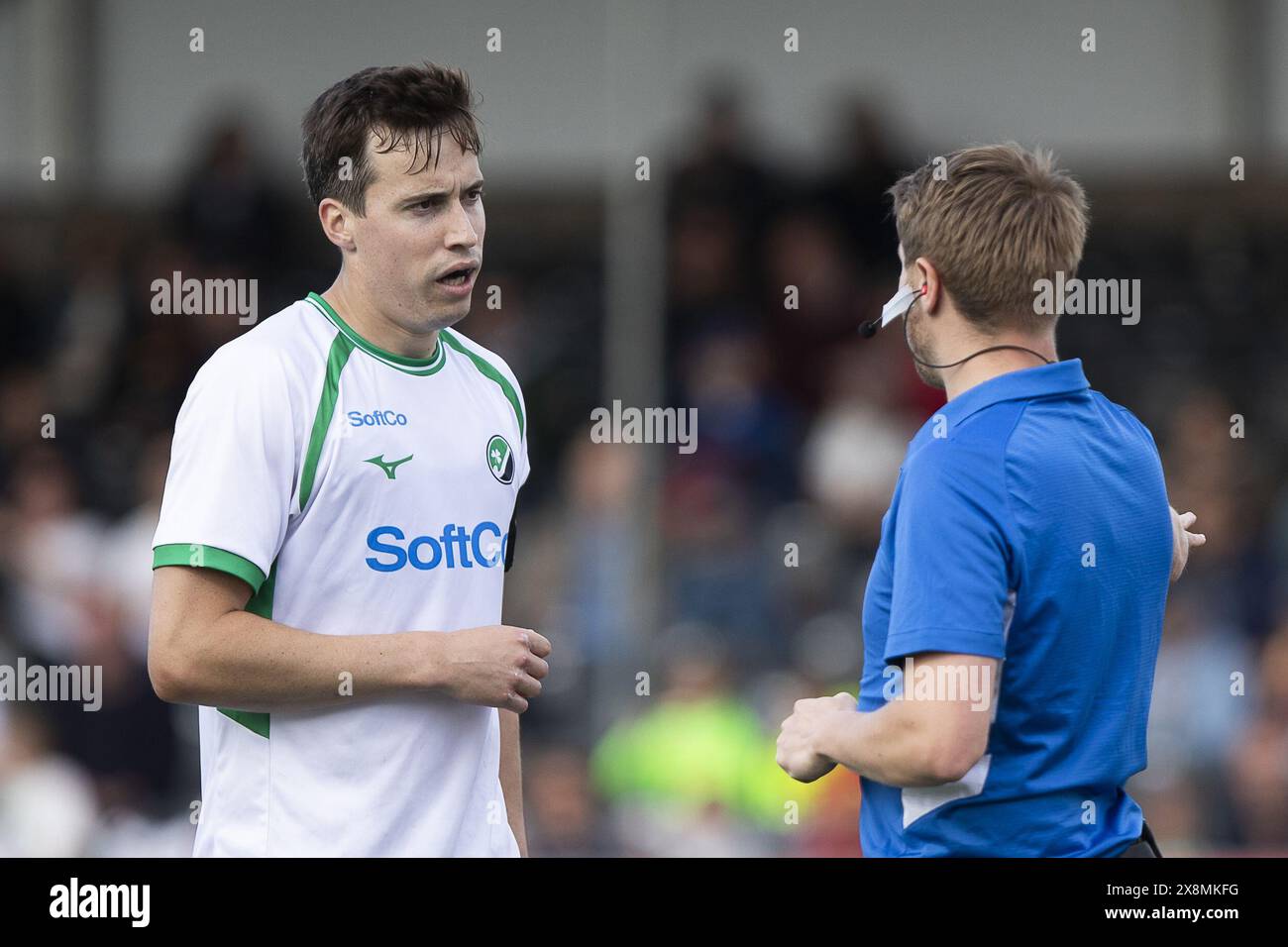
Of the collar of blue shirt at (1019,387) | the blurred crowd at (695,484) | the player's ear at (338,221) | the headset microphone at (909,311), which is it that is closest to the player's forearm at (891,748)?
the collar of blue shirt at (1019,387)

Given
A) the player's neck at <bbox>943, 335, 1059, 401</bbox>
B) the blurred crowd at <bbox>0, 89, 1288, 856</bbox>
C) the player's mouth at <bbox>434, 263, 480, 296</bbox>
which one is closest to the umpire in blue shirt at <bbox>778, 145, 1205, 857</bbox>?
the player's neck at <bbox>943, 335, 1059, 401</bbox>

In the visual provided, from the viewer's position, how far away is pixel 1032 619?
7.89ft

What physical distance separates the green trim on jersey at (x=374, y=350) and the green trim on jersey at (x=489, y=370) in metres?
0.13

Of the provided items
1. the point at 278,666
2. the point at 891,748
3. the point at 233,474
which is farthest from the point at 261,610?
the point at 891,748

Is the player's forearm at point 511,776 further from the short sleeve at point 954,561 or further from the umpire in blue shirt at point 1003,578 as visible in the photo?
the short sleeve at point 954,561

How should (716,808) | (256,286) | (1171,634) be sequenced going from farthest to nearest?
(256,286), (1171,634), (716,808)

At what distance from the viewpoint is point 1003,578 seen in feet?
7.73

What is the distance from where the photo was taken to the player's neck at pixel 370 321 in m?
2.82

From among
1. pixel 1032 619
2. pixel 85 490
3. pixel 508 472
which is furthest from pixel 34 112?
pixel 1032 619

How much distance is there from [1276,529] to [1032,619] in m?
5.77

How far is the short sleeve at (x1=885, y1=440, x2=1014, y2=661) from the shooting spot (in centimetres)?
233

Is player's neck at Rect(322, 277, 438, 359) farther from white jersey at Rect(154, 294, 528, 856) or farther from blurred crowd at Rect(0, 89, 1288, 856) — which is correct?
blurred crowd at Rect(0, 89, 1288, 856)

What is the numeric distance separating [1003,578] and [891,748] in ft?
0.97
